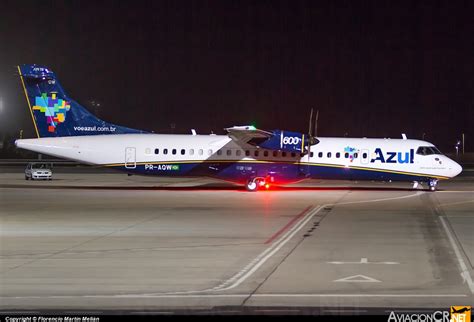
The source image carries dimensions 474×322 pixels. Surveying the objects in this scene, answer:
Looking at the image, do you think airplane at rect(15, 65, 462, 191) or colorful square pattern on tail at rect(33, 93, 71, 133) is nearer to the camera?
airplane at rect(15, 65, 462, 191)

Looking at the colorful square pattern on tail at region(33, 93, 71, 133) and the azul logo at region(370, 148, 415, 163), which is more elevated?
the colorful square pattern on tail at region(33, 93, 71, 133)

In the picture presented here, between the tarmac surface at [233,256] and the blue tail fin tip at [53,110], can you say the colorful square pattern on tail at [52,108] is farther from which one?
the tarmac surface at [233,256]

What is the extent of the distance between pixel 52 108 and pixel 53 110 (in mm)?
146

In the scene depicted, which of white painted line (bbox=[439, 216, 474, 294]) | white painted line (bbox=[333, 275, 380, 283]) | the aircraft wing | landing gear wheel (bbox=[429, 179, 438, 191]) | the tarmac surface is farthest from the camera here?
landing gear wheel (bbox=[429, 179, 438, 191])

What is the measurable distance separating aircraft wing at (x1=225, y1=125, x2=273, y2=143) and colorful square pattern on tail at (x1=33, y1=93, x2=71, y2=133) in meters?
10.3

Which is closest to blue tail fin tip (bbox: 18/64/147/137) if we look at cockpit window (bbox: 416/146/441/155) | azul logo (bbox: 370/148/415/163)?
azul logo (bbox: 370/148/415/163)

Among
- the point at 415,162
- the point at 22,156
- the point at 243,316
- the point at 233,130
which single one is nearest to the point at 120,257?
the point at 243,316

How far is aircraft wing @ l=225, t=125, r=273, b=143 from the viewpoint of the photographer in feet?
135

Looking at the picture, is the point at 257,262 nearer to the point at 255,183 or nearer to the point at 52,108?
the point at 255,183

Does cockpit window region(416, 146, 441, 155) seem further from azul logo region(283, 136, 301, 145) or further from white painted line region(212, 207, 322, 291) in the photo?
white painted line region(212, 207, 322, 291)

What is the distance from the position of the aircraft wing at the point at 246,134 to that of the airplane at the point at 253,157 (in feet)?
0.19

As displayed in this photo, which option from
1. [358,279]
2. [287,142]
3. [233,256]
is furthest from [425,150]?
[358,279]

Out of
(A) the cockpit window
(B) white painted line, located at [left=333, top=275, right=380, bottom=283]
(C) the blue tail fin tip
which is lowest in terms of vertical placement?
(A) the cockpit window

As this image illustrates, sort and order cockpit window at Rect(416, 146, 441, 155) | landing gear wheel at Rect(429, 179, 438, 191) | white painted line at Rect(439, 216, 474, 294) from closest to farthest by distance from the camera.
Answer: white painted line at Rect(439, 216, 474, 294)
cockpit window at Rect(416, 146, 441, 155)
landing gear wheel at Rect(429, 179, 438, 191)
